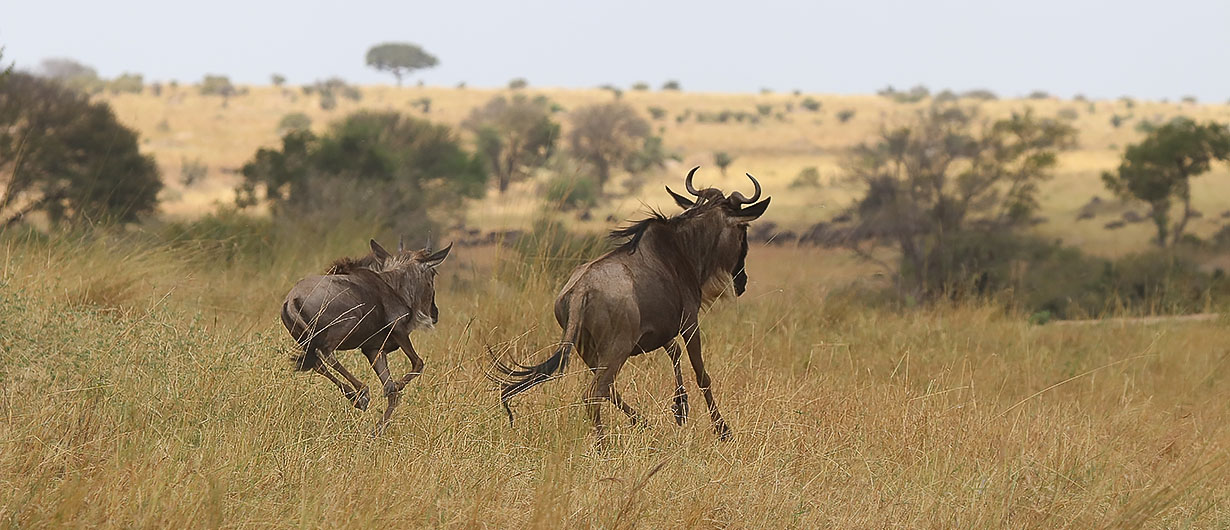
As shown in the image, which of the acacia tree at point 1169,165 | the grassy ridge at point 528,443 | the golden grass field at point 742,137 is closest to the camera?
the grassy ridge at point 528,443

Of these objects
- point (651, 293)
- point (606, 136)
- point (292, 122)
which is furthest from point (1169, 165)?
point (292, 122)

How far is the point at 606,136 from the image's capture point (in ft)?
127

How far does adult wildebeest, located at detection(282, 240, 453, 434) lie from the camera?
4.06 metres

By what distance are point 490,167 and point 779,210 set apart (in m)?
8.51

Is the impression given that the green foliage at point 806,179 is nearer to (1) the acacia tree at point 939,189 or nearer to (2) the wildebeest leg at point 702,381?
(1) the acacia tree at point 939,189

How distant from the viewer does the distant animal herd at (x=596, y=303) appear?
410 cm

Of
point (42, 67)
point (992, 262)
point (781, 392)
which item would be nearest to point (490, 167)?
point (992, 262)

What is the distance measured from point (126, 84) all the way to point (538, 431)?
68.4 m

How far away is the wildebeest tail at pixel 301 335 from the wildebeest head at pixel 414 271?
418 millimetres

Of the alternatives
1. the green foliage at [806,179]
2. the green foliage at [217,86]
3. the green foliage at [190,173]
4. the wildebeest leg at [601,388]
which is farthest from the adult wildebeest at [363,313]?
the green foliage at [217,86]

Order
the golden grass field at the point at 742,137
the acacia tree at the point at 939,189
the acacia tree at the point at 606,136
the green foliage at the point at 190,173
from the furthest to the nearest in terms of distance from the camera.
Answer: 1. the acacia tree at the point at 606,136
2. the green foliage at the point at 190,173
3. the golden grass field at the point at 742,137
4. the acacia tree at the point at 939,189

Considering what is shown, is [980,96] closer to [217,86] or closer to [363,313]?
[217,86]

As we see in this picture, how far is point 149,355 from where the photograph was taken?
175 inches

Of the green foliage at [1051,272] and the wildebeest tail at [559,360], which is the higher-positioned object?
the wildebeest tail at [559,360]
